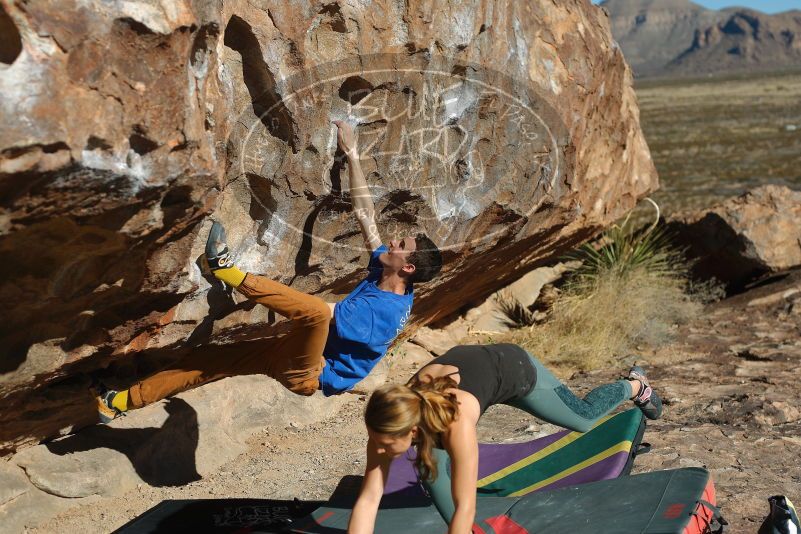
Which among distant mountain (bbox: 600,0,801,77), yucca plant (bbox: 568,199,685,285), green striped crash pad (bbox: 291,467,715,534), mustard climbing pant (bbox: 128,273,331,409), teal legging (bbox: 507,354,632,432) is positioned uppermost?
mustard climbing pant (bbox: 128,273,331,409)

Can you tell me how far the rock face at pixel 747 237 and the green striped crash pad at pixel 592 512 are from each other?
5390mm

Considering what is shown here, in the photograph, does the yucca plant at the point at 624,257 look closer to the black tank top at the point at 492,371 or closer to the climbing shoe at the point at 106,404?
the black tank top at the point at 492,371

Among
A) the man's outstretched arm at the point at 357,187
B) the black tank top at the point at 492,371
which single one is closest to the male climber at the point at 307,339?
the man's outstretched arm at the point at 357,187

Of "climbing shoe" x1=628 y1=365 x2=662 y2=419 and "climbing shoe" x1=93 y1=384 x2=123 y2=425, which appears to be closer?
"climbing shoe" x1=93 y1=384 x2=123 y2=425

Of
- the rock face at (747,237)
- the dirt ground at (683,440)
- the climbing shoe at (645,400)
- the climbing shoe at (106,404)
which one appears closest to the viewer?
the climbing shoe at (106,404)

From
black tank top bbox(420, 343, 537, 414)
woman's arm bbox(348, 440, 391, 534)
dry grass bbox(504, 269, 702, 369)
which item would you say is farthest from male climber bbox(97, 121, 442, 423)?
dry grass bbox(504, 269, 702, 369)

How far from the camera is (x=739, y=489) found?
499 cm

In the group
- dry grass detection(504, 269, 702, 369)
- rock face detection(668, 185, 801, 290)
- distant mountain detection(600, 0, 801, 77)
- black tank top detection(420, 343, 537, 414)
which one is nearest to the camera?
black tank top detection(420, 343, 537, 414)

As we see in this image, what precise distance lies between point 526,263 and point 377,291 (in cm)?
332

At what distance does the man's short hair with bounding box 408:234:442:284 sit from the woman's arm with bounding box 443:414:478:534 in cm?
128

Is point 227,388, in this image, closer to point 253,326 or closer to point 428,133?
point 253,326

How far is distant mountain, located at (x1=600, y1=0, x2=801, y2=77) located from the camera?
131 m

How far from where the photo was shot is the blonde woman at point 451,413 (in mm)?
3480

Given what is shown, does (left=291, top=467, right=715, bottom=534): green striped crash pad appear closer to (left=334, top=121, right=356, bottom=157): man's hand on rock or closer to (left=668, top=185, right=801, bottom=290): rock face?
(left=334, top=121, right=356, bottom=157): man's hand on rock
